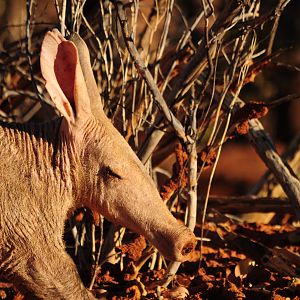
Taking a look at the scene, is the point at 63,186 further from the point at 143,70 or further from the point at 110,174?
the point at 143,70

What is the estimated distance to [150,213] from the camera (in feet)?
14.5

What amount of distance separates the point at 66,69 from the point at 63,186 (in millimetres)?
645

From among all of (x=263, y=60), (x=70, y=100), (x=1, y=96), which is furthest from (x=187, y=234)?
(x=1, y=96)

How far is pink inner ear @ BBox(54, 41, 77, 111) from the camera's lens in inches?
179

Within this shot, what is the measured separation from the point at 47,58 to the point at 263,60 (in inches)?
61.3

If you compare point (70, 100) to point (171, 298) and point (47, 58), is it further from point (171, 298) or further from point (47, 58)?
point (171, 298)

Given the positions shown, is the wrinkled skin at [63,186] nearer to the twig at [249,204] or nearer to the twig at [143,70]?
the twig at [143,70]

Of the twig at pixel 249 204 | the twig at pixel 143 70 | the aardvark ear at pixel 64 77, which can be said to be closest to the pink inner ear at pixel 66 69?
the aardvark ear at pixel 64 77

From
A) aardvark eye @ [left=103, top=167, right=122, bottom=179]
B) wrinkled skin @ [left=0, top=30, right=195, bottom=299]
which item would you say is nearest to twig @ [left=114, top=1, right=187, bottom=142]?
wrinkled skin @ [left=0, top=30, right=195, bottom=299]

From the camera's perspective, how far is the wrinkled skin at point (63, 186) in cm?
443

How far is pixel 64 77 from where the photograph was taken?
464cm

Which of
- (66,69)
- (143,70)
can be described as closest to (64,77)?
(66,69)

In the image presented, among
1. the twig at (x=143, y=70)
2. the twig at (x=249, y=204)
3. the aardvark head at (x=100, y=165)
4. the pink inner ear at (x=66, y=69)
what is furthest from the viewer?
the twig at (x=249, y=204)

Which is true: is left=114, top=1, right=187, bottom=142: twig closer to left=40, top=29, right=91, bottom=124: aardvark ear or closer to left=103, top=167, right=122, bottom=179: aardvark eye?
left=40, top=29, right=91, bottom=124: aardvark ear
